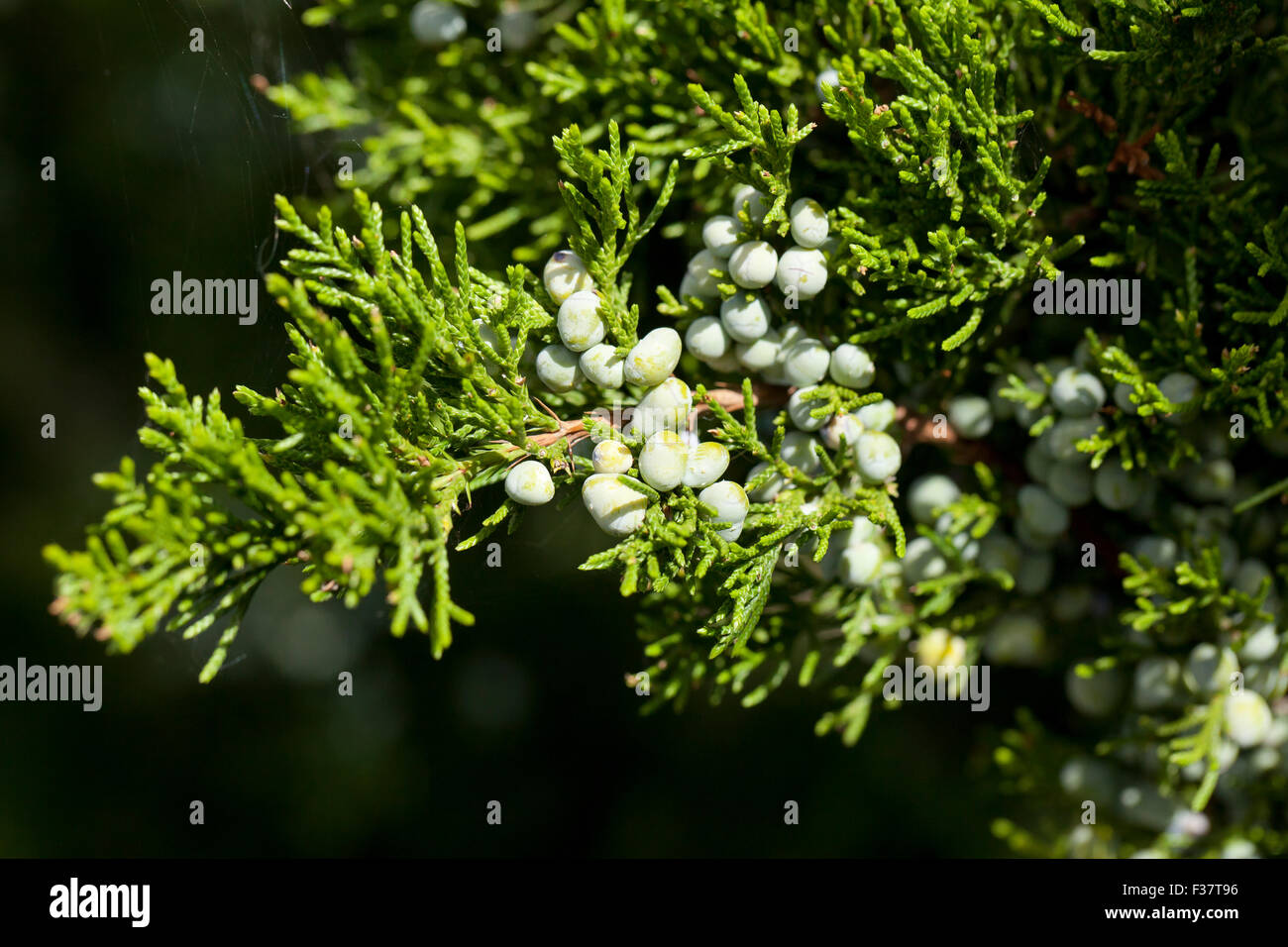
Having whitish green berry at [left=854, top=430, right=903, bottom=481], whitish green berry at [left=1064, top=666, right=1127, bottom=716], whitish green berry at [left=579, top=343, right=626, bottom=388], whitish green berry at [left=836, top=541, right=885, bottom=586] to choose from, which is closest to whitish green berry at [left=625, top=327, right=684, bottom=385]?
whitish green berry at [left=579, top=343, right=626, bottom=388]

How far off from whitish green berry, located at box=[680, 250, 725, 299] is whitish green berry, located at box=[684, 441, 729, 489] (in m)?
0.19

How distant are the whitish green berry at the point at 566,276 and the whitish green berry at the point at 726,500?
26 centimetres

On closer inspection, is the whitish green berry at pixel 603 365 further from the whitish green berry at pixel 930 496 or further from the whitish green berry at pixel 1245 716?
the whitish green berry at pixel 1245 716

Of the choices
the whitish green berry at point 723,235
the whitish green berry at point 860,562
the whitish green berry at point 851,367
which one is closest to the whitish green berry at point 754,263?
the whitish green berry at point 723,235

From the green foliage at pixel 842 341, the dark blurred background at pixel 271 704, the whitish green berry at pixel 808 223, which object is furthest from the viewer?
the dark blurred background at pixel 271 704

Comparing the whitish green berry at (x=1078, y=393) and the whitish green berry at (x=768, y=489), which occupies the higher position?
the whitish green berry at (x=1078, y=393)

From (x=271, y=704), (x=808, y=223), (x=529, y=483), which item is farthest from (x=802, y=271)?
(x=271, y=704)

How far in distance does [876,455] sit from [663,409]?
0.80 feet

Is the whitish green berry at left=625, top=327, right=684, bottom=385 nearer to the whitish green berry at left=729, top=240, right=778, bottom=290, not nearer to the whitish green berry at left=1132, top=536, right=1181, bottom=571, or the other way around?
the whitish green berry at left=729, top=240, right=778, bottom=290

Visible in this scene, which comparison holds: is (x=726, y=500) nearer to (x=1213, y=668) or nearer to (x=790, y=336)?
(x=790, y=336)

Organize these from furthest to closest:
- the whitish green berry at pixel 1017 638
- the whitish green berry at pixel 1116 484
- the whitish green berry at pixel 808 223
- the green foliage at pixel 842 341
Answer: the whitish green berry at pixel 1017 638
the whitish green berry at pixel 1116 484
the whitish green berry at pixel 808 223
the green foliage at pixel 842 341

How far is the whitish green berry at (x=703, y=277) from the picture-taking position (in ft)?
3.26

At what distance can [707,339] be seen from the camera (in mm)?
976

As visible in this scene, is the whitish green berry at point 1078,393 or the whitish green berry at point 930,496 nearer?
the whitish green berry at point 1078,393
